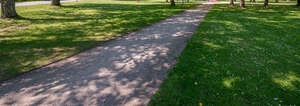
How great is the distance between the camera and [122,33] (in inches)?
420

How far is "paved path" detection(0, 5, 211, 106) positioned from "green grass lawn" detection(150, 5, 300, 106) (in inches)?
21.4

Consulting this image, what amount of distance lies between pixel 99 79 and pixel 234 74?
4.07 meters

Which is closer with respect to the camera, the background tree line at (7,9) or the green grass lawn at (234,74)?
the green grass lawn at (234,74)

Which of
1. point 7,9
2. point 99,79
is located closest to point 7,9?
point 7,9

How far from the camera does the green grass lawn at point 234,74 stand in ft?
14.2

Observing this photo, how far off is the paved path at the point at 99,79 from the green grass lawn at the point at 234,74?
545mm

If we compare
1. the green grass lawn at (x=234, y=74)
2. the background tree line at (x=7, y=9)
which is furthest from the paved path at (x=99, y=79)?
the background tree line at (x=7, y=9)

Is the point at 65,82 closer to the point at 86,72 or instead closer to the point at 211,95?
the point at 86,72

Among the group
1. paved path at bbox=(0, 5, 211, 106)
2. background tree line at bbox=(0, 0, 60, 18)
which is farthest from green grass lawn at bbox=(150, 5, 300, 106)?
background tree line at bbox=(0, 0, 60, 18)

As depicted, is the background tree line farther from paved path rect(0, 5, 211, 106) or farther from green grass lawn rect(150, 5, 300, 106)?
green grass lawn rect(150, 5, 300, 106)

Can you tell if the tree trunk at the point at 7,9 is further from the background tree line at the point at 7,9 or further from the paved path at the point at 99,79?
the paved path at the point at 99,79

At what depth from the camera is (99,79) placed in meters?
5.24

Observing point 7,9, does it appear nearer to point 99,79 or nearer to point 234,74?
point 99,79

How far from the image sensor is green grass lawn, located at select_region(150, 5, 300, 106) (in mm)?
4320
